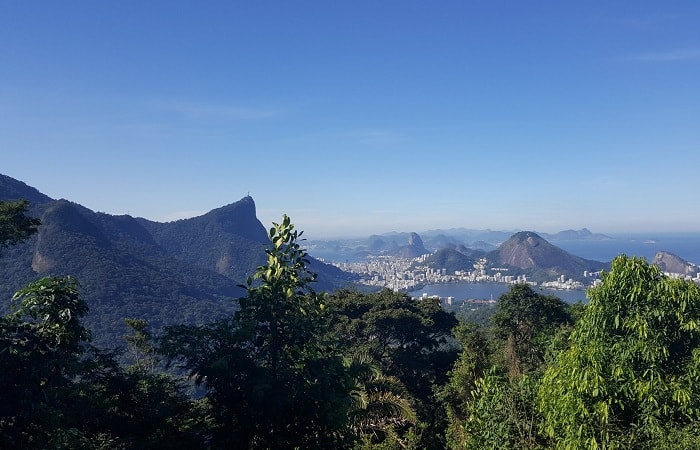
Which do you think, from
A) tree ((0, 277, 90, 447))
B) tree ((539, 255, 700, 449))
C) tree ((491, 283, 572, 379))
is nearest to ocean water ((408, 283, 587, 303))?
tree ((491, 283, 572, 379))

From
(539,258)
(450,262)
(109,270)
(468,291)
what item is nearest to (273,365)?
(109,270)

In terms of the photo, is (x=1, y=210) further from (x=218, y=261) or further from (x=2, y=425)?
(x=218, y=261)

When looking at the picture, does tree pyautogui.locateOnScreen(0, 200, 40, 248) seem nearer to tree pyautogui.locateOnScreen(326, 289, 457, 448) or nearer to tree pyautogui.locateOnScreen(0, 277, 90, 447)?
tree pyautogui.locateOnScreen(0, 277, 90, 447)

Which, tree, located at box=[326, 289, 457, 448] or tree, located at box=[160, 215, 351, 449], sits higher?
tree, located at box=[160, 215, 351, 449]

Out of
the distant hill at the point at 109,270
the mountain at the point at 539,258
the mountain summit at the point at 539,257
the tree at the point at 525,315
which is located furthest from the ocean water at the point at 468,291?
the tree at the point at 525,315

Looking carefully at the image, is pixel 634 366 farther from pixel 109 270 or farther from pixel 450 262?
pixel 450 262

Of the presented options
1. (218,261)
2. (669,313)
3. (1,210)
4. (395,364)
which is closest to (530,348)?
(395,364)
